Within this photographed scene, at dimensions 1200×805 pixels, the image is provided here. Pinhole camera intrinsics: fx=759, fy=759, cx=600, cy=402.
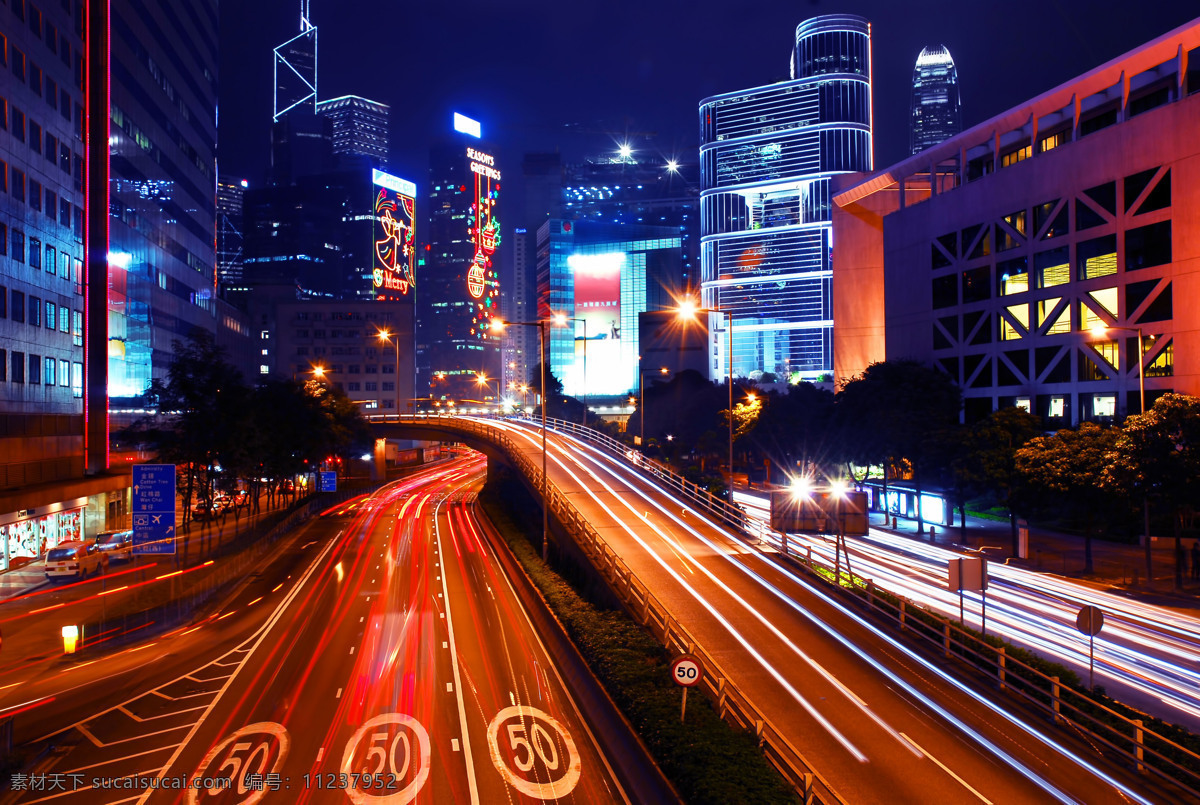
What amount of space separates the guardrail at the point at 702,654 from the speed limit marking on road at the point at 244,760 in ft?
31.2

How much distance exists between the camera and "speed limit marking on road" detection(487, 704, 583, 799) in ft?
51.1

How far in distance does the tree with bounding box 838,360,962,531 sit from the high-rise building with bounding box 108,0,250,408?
50967mm

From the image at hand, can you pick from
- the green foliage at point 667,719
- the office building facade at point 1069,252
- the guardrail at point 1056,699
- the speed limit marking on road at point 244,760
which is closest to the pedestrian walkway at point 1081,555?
the office building facade at point 1069,252

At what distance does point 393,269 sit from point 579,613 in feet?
478

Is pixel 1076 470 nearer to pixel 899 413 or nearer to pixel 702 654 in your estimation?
pixel 899 413

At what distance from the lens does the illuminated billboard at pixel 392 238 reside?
519 ft

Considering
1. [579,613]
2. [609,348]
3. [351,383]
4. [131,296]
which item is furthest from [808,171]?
[579,613]

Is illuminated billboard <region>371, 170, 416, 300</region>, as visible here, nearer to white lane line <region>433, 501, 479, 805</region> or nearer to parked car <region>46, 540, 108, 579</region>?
parked car <region>46, 540, 108, 579</region>

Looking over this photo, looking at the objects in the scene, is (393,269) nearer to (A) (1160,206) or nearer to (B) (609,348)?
(B) (609,348)

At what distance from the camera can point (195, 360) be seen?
1676 inches

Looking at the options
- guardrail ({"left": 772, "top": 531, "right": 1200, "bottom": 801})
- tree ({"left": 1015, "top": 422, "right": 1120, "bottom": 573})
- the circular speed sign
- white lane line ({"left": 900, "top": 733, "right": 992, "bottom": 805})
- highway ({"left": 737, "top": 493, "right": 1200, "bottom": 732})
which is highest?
tree ({"left": 1015, "top": 422, "right": 1120, "bottom": 573})

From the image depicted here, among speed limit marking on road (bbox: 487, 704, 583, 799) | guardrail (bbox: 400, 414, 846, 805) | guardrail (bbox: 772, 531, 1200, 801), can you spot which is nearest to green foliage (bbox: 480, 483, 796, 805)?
guardrail (bbox: 400, 414, 846, 805)

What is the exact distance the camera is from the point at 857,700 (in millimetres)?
16938

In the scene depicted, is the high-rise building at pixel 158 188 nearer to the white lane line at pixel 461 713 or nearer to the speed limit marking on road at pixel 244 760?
the white lane line at pixel 461 713
